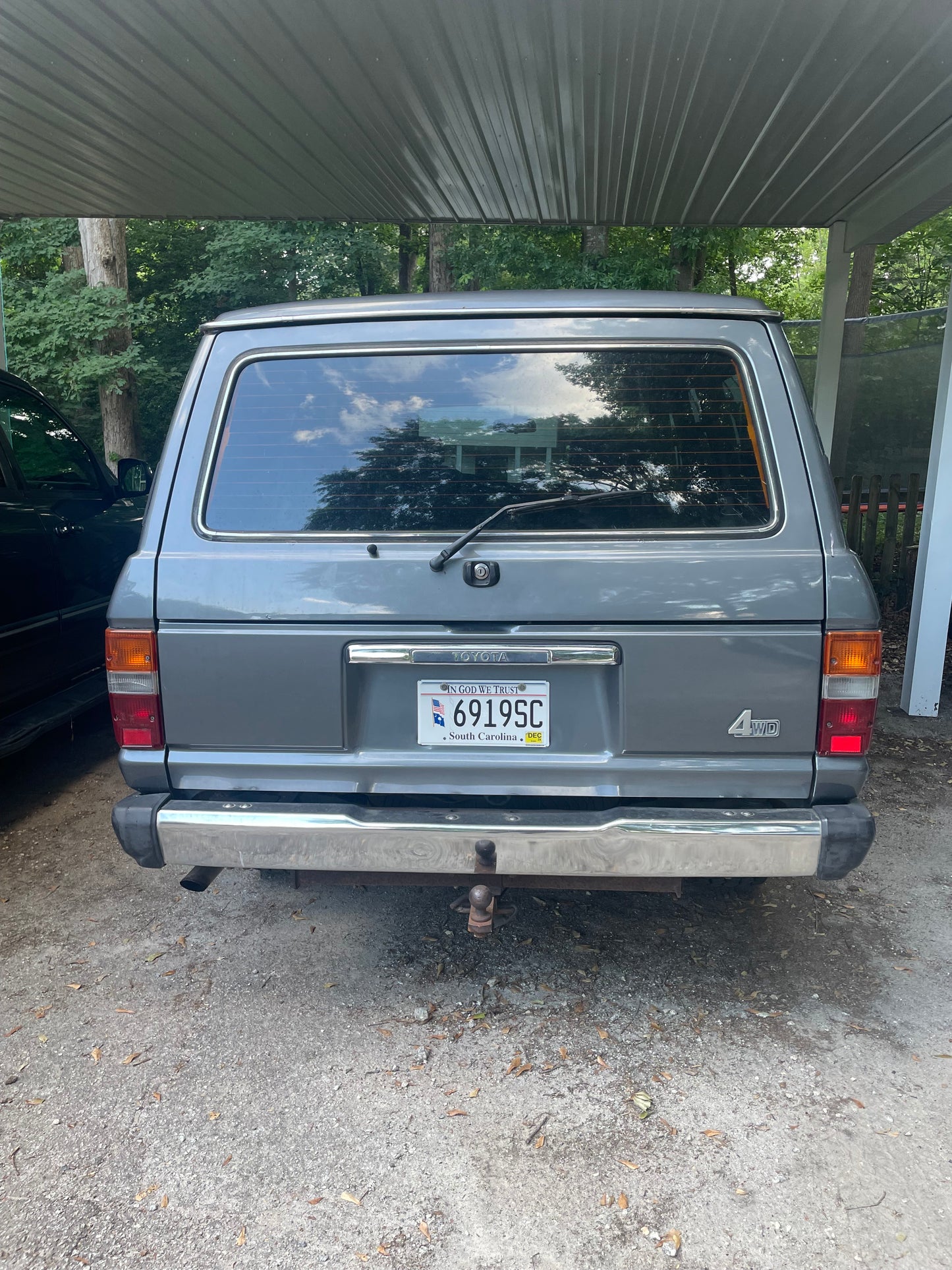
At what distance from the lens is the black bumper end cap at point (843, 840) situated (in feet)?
8.03

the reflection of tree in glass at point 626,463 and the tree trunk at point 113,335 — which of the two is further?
the tree trunk at point 113,335

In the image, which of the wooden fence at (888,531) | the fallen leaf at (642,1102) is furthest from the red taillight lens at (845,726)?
the wooden fence at (888,531)

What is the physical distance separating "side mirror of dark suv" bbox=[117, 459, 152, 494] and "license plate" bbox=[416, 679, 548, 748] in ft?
12.1

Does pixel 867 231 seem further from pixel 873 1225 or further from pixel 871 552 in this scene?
pixel 873 1225

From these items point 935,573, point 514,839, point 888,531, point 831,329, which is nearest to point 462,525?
point 514,839

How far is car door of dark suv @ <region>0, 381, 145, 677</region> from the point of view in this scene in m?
4.93

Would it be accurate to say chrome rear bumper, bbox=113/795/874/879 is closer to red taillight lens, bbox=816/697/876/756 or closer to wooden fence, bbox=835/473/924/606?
red taillight lens, bbox=816/697/876/756

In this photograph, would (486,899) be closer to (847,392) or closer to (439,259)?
(847,392)

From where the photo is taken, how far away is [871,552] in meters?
9.48

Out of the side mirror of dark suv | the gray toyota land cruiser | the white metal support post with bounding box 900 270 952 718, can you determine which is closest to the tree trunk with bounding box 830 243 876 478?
the white metal support post with bounding box 900 270 952 718

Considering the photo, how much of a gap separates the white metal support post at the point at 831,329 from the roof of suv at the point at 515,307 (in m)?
6.28

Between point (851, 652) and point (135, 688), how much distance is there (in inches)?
81.3

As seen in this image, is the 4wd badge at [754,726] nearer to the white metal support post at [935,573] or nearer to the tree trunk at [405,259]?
the white metal support post at [935,573]

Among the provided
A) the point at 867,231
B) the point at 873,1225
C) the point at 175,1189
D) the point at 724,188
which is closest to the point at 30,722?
the point at 175,1189
